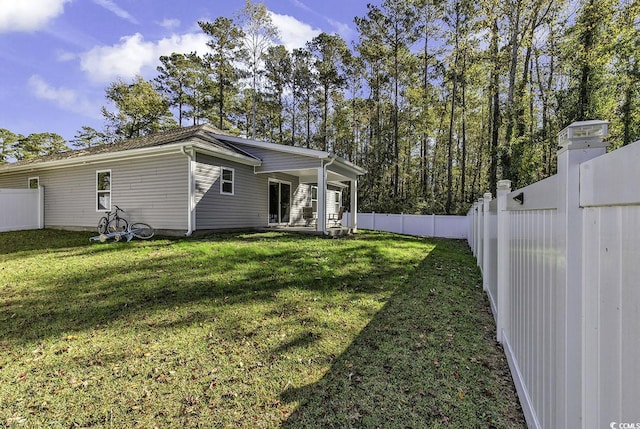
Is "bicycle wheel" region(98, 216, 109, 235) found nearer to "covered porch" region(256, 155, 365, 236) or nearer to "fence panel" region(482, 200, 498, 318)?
"covered porch" region(256, 155, 365, 236)

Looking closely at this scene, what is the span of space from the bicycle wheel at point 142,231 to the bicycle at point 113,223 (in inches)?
15.6

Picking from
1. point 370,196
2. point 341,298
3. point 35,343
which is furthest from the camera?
point 370,196

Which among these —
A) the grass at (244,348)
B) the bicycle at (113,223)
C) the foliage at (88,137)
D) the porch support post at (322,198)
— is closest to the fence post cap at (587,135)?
the grass at (244,348)

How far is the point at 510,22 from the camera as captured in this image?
1319 centimetres

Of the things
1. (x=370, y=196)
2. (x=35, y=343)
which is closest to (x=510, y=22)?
(x=370, y=196)

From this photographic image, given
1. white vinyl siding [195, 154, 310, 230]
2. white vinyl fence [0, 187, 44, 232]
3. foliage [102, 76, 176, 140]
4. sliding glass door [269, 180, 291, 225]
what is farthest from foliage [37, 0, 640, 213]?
white vinyl fence [0, 187, 44, 232]

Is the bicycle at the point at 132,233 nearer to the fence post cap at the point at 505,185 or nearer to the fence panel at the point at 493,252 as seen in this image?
the fence panel at the point at 493,252

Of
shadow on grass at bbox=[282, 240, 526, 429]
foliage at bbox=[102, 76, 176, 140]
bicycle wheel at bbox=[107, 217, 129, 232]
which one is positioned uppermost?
foliage at bbox=[102, 76, 176, 140]

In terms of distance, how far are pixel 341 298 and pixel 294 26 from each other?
22113mm

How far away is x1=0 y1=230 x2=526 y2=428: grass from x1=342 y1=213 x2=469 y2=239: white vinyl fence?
945cm

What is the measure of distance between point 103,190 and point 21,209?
4.06m

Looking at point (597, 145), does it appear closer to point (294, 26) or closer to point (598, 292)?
point (598, 292)

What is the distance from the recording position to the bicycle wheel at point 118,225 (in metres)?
10.7

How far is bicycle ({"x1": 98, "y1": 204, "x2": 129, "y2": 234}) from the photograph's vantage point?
10.7 m
